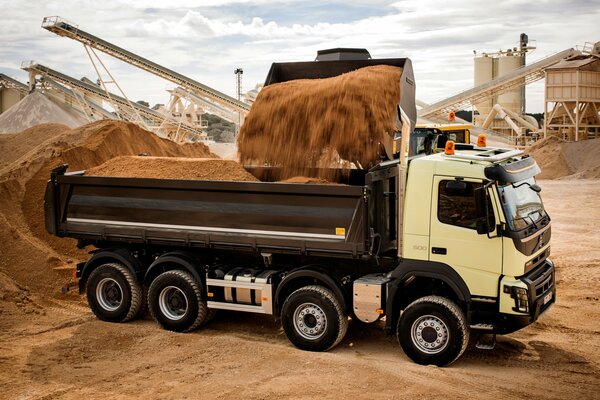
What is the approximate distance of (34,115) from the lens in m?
38.8

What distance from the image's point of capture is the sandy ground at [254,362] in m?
7.84

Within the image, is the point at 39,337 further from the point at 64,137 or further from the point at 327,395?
the point at 64,137

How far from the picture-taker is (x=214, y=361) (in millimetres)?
8898

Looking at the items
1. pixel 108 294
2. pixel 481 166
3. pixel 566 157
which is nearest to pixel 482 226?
pixel 481 166

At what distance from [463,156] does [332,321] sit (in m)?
2.63

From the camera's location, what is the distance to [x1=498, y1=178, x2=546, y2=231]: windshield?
27.1ft

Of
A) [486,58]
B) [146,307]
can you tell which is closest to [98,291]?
[146,307]

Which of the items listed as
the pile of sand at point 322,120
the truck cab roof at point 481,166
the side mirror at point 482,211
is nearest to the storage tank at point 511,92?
the pile of sand at point 322,120

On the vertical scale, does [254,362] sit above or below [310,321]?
below

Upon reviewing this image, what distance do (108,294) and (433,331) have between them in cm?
515

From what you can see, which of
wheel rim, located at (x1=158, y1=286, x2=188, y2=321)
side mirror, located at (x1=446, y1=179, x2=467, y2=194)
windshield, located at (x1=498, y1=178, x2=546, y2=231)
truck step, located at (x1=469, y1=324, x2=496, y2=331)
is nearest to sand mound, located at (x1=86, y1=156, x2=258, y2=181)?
wheel rim, located at (x1=158, y1=286, x2=188, y2=321)

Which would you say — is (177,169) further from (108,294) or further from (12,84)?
(12,84)

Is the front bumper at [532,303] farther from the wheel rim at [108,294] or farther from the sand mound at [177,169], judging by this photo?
the wheel rim at [108,294]

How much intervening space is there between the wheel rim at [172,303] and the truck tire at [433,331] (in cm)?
331
